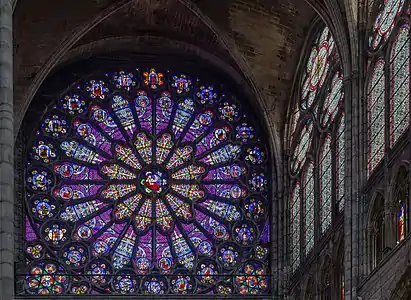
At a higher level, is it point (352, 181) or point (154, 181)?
point (154, 181)

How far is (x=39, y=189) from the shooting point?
121ft

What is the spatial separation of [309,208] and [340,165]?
9.40ft

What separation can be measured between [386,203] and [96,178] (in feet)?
35.7

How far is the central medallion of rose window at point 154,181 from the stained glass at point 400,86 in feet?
32.0

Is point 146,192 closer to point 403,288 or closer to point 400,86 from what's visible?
point 400,86

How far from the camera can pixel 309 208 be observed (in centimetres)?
3450

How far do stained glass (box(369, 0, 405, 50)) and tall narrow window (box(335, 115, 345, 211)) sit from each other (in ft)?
7.71

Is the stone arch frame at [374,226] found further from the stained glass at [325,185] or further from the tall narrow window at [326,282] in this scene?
the stained glass at [325,185]

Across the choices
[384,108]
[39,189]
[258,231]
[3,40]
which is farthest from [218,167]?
[3,40]

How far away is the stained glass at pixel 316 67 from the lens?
34.3m

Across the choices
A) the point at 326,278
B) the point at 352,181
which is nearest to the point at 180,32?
the point at 326,278

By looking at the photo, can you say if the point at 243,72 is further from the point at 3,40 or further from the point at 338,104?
the point at 3,40

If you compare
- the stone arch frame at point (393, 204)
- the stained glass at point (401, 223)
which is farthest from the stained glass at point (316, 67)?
the stained glass at point (401, 223)

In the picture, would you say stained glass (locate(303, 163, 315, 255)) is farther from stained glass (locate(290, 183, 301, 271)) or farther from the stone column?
the stone column
